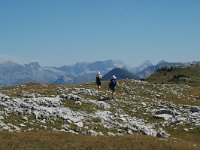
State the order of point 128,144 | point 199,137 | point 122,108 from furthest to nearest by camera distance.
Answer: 1. point 122,108
2. point 199,137
3. point 128,144

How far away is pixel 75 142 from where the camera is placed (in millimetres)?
30578

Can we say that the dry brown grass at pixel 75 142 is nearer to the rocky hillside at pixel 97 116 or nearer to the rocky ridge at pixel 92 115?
the rocky hillside at pixel 97 116

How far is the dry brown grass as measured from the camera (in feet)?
94.9

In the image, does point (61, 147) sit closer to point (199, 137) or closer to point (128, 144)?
point (128, 144)

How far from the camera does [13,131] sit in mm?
32125

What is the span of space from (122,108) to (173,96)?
2387 cm

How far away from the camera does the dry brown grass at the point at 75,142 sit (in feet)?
94.9

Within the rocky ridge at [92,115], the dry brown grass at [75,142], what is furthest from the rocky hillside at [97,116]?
the dry brown grass at [75,142]

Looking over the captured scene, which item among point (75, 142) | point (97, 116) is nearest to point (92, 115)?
point (97, 116)

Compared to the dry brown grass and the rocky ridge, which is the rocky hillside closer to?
the rocky ridge

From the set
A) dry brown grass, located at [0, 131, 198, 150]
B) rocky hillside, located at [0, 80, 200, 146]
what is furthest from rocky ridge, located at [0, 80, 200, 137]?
dry brown grass, located at [0, 131, 198, 150]

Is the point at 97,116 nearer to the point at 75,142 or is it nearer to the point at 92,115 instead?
the point at 92,115

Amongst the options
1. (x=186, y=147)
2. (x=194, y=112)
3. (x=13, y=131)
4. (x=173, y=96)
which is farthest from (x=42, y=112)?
(x=173, y=96)

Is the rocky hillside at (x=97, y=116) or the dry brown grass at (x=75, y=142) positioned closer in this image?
the dry brown grass at (x=75, y=142)
